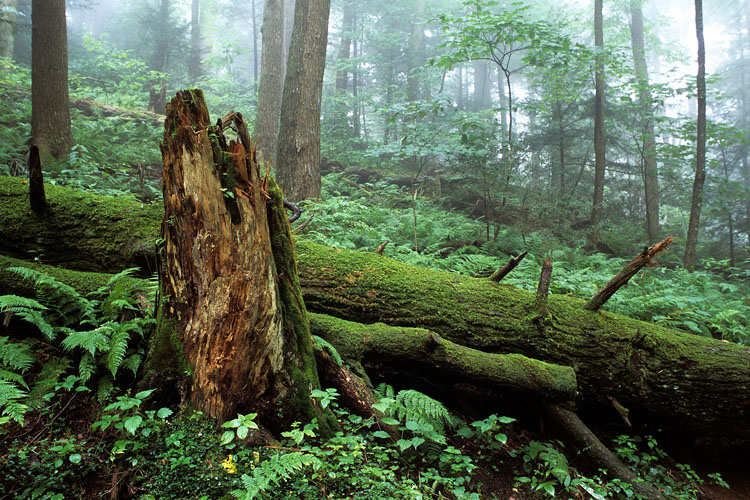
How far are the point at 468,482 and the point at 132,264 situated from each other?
389 cm

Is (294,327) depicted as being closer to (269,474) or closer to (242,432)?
(242,432)

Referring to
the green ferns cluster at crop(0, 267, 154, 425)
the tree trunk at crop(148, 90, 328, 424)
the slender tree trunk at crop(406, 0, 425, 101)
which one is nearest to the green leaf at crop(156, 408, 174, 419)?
the tree trunk at crop(148, 90, 328, 424)

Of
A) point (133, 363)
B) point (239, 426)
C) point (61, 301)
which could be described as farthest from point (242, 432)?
point (61, 301)

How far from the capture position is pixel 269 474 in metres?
2.12

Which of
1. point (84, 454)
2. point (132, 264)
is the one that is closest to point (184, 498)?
point (84, 454)

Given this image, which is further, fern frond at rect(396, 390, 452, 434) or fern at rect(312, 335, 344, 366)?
fern at rect(312, 335, 344, 366)

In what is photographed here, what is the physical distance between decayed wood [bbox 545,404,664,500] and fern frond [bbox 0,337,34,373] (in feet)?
13.7

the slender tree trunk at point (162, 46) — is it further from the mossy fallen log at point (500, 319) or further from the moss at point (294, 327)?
the moss at point (294, 327)

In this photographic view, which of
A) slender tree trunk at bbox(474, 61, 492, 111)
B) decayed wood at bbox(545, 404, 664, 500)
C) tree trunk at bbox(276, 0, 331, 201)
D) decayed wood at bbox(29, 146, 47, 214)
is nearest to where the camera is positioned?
decayed wood at bbox(545, 404, 664, 500)

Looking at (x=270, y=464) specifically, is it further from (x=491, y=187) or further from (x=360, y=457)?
(x=491, y=187)

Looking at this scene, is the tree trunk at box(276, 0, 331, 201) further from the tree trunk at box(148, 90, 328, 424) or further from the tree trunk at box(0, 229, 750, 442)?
the tree trunk at box(148, 90, 328, 424)

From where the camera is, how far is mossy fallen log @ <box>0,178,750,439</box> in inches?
152

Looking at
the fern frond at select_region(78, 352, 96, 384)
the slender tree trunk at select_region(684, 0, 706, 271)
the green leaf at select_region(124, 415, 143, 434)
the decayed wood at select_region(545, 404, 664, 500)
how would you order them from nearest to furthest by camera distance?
the green leaf at select_region(124, 415, 143, 434) → the fern frond at select_region(78, 352, 96, 384) → the decayed wood at select_region(545, 404, 664, 500) → the slender tree trunk at select_region(684, 0, 706, 271)

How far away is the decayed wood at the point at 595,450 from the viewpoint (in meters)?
3.25
